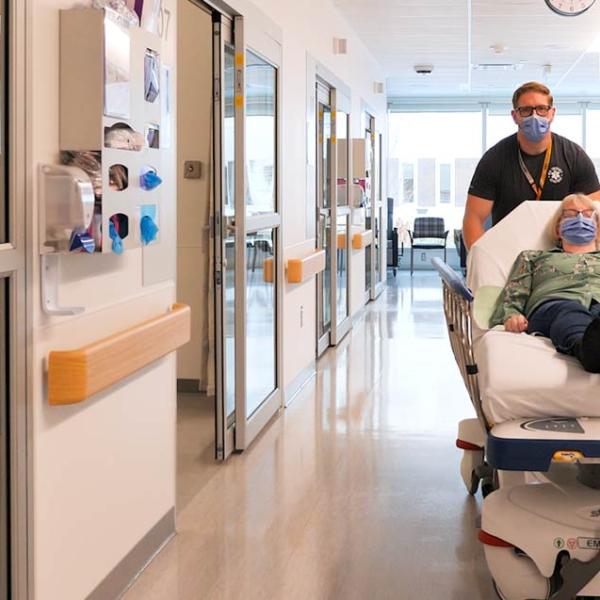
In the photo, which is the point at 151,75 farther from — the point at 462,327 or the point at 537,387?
the point at 537,387

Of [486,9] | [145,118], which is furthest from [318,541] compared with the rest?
[486,9]

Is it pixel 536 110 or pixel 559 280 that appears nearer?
pixel 559 280

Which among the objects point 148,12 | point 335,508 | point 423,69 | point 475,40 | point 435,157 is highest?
point 423,69

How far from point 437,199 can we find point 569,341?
14.1m

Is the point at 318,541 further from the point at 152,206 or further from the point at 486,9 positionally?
the point at 486,9

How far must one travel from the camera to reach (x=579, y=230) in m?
3.39

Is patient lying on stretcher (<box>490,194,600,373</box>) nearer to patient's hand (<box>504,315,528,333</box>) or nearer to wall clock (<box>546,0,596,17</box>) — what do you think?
patient's hand (<box>504,315,528,333</box>)

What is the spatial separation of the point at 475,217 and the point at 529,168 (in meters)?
0.29

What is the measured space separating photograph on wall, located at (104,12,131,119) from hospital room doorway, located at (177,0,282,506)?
176cm

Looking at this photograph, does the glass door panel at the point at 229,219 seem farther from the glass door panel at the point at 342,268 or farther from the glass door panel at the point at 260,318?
the glass door panel at the point at 342,268

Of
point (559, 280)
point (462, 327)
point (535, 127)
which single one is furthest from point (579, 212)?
point (462, 327)

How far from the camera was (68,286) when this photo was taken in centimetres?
262

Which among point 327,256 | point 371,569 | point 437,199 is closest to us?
point 371,569

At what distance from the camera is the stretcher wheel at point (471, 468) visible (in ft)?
13.3
